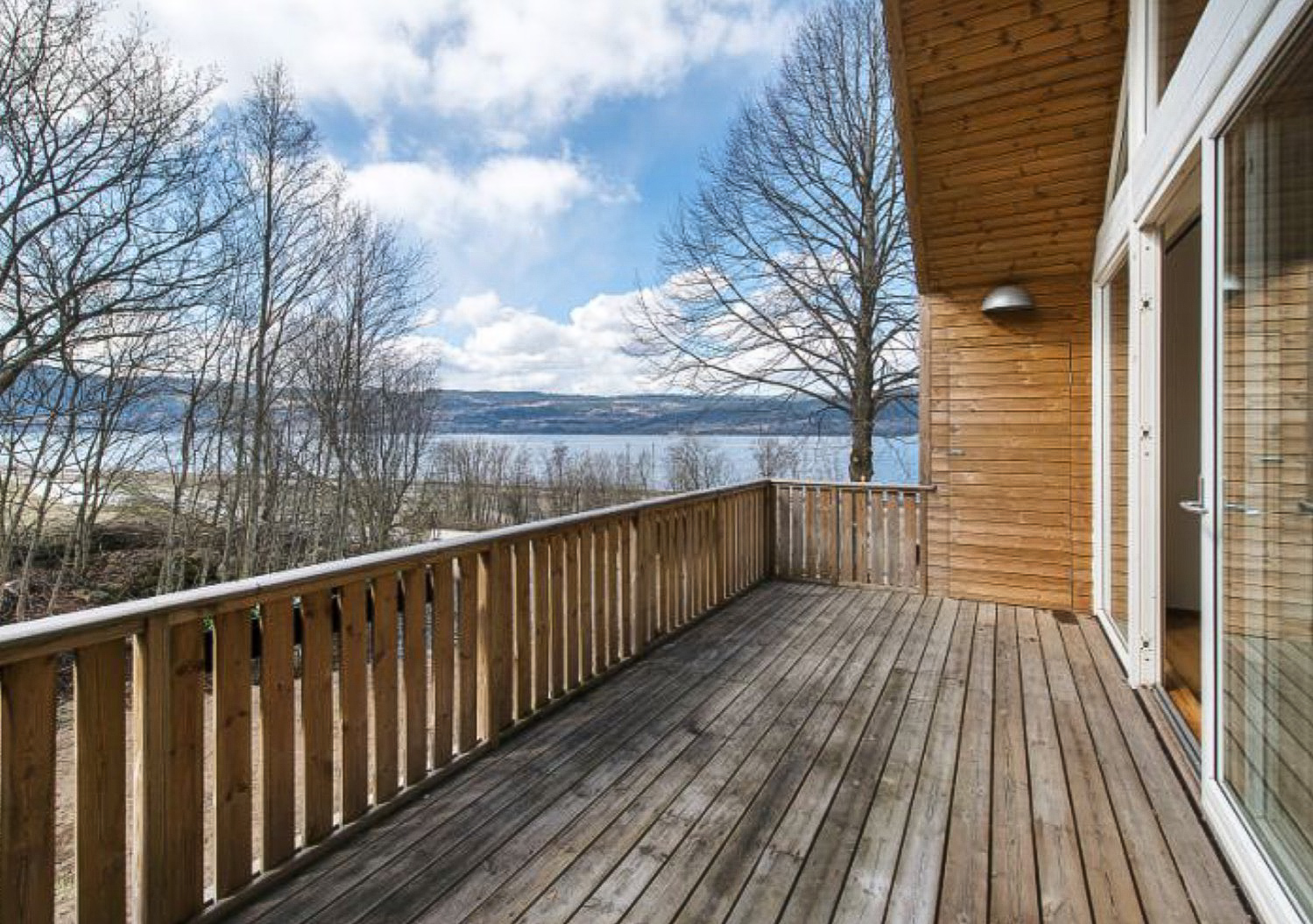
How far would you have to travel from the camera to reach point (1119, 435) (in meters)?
3.74

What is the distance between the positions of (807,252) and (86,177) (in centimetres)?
830

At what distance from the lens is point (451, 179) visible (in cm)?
1048

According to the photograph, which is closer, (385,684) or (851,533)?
(385,684)

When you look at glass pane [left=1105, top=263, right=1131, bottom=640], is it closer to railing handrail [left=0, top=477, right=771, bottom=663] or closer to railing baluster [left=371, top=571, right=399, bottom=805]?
railing handrail [left=0, top=477, right=771, bottom=663]

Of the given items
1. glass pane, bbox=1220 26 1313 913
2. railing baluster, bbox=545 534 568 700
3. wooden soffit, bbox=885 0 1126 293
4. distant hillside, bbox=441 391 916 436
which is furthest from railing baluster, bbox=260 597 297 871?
distant hillside, bbox=441 391 916 436

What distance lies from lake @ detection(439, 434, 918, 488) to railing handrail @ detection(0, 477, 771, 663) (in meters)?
4.27

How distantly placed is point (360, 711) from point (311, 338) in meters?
8.01

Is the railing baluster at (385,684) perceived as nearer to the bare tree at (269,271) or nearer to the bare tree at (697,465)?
the bare tree at (269,271)

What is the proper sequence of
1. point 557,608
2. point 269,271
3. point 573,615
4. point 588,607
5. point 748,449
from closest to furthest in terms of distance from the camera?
point 557,608 < point 573,615 < point 588,607 < point 269,271 < point 748,449

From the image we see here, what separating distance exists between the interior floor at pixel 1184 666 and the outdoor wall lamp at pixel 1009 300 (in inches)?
91.0

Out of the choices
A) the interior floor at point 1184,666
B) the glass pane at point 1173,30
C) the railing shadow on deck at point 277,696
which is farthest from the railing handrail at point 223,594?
the glass pane at point 1173,30

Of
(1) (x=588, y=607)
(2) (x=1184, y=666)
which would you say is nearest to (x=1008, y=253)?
Result: (2) (x=1184, y=666)

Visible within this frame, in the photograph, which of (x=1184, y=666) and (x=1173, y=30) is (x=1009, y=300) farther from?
(x=1184, y=666)

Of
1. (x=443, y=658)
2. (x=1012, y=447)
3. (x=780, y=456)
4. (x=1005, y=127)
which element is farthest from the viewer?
(x=780, y=456)
